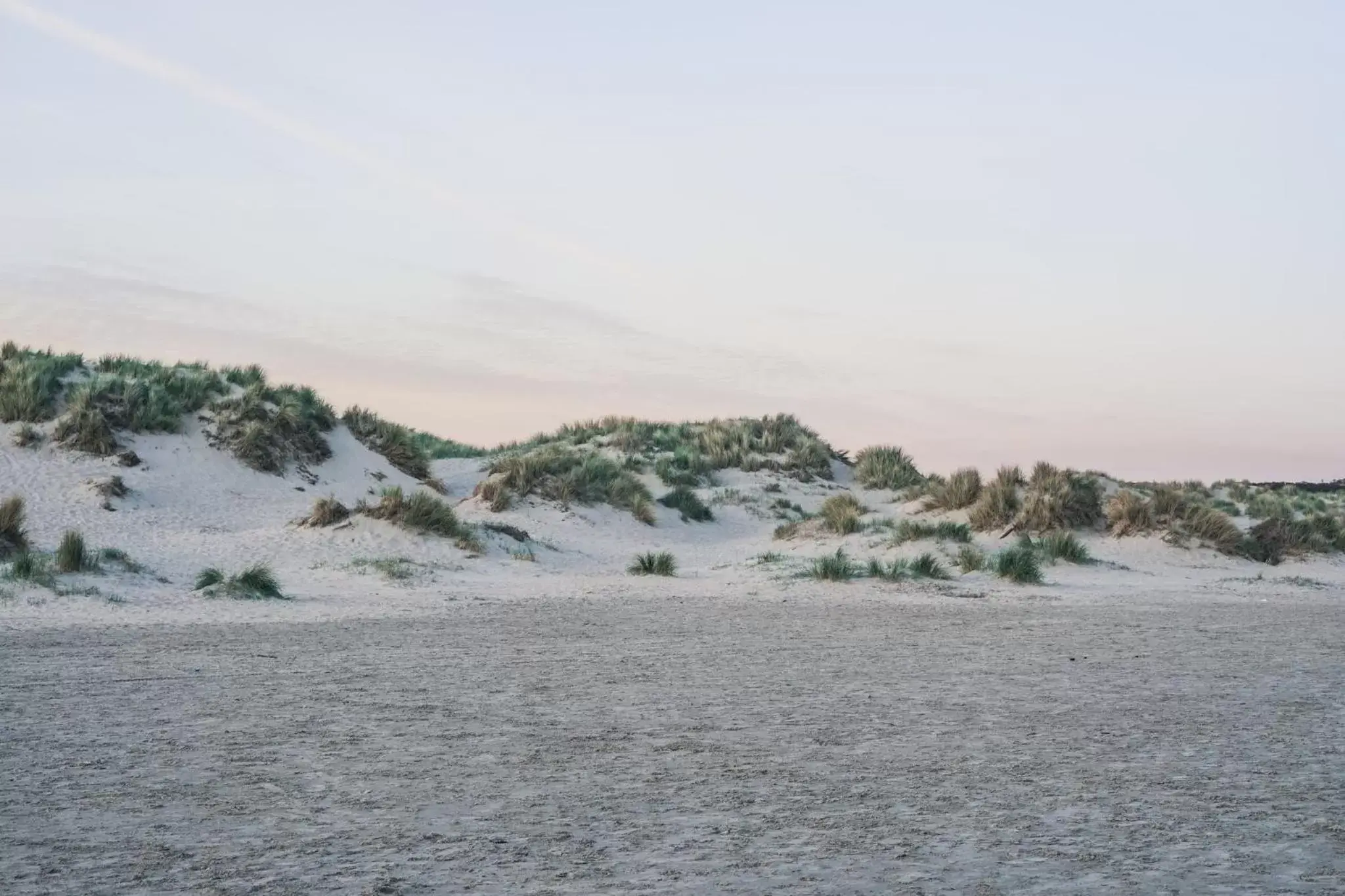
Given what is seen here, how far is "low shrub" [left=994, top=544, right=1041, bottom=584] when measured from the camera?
1417cm

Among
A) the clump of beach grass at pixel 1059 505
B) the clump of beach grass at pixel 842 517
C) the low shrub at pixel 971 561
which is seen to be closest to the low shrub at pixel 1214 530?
the clump of beach grass at pixel 1059 505

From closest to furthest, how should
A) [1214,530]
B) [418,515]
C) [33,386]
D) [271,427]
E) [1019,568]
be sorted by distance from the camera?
[1019,568] < [418,515] < [1214,530] < [33,386] < [271,427]

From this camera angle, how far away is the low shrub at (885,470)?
93.2 feet

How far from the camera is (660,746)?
508 centimetres

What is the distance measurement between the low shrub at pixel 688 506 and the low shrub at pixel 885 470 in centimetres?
559

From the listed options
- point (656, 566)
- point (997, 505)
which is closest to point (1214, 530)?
point (997, 505)

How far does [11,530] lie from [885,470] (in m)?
19.3

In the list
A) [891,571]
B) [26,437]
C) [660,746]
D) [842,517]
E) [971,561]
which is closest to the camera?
[660,746]

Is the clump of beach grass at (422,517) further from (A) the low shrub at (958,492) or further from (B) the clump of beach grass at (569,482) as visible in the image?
(A) the low shrub at (958,492)

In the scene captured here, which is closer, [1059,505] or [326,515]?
[326,515]

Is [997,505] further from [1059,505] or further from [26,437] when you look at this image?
[26,437]

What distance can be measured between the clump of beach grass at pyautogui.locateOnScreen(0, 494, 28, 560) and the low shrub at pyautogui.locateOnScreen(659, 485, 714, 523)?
12.1 m

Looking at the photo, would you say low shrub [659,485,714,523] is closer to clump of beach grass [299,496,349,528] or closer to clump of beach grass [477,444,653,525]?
clump of beach grass [477,444,653,525]

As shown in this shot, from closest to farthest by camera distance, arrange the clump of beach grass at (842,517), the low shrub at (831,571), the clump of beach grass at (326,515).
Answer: the low shrub at (831,571) < the clump of beach grass at (326,515) < the clump of beach grass at (842,517)
